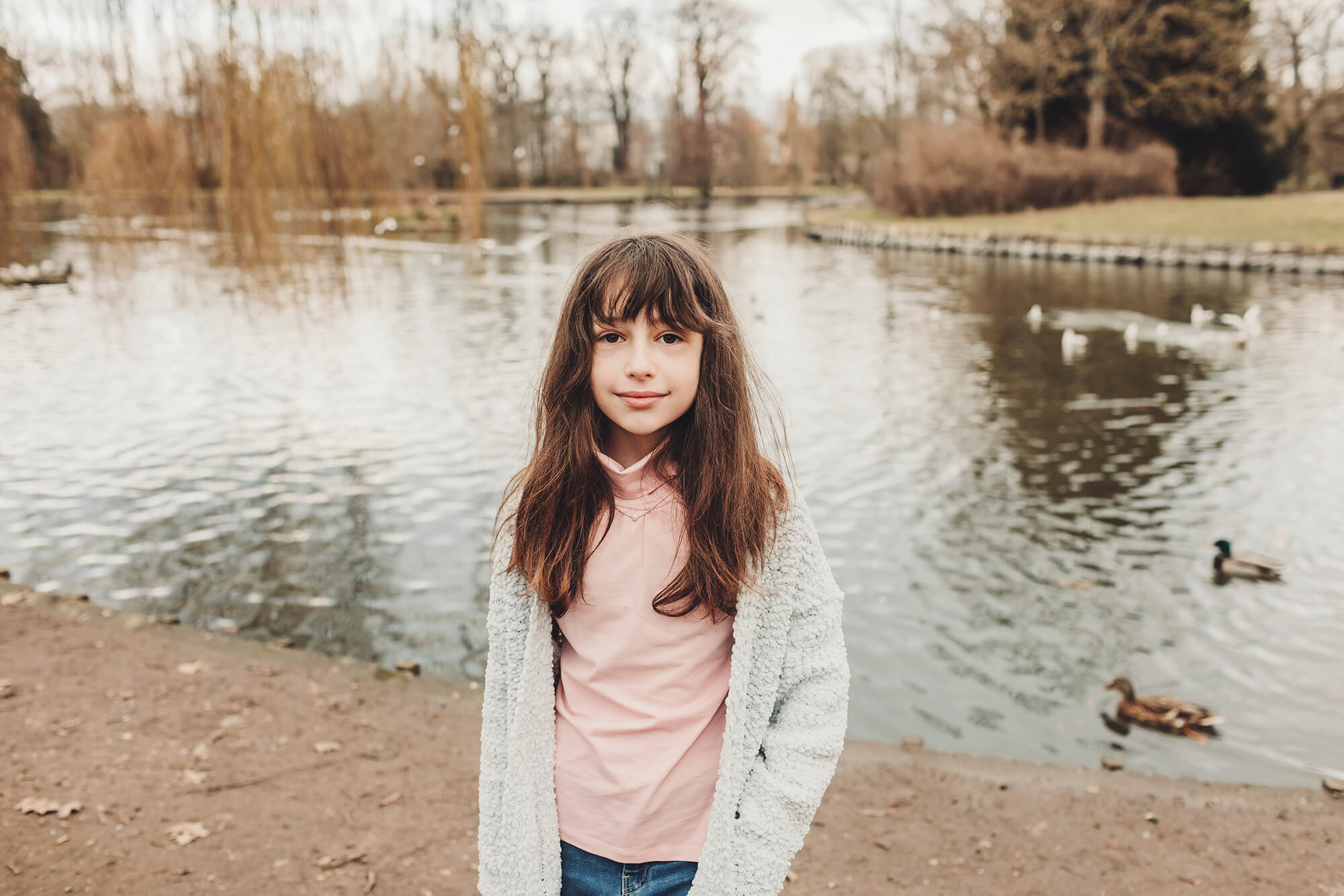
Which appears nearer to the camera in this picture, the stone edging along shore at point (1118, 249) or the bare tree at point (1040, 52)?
the stone edging along shore at point (1118, 249)

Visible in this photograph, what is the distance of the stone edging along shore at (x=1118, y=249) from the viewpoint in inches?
851

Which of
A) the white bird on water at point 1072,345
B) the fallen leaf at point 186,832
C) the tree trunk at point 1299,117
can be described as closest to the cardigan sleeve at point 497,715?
the fallen leaf at point 186,832

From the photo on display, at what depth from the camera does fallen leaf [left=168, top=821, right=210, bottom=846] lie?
3.36 meters

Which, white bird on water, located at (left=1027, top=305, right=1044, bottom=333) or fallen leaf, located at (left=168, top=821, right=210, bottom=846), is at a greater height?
white bird on water, located at (left=1027, top=305, right=1044, bottom=333)

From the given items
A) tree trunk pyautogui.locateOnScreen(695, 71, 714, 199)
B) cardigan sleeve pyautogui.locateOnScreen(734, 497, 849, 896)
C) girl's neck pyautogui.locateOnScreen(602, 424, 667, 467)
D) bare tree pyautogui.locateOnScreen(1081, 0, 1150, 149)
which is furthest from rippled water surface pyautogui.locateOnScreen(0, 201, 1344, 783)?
tree trunk pyautogui.locateOnScreen(695, 71, 714, 199)

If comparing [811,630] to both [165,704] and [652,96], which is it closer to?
[165,704]

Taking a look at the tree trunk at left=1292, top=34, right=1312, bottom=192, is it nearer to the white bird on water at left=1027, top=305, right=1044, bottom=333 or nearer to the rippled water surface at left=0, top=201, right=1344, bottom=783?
the rippled water surface at left=0, top=201, right=1344, bottom=783

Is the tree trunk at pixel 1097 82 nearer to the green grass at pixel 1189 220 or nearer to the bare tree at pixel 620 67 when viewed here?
the green grass at pixel 1189 220

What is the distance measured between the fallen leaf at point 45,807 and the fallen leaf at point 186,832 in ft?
1.29

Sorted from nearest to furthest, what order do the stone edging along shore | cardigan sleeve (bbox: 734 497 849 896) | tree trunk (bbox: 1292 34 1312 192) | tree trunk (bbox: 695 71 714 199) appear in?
1. cardigan sleeve (bbox: 734 497 849 896)
2. the stone edging along shore
3. tree trunk (bbox: 1292 34 1312 192)
4. tree trunk (bbox: 695 71 714 199)

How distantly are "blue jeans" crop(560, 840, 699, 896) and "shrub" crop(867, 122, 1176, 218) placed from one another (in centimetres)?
3279

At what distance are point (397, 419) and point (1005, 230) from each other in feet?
73.5

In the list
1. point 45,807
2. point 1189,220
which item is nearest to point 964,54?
point 1189,220

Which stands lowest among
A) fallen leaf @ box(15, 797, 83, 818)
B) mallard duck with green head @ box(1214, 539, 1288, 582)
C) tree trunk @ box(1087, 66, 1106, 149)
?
mallard duck with green head @ box(1214, 539, 1288, 582)
